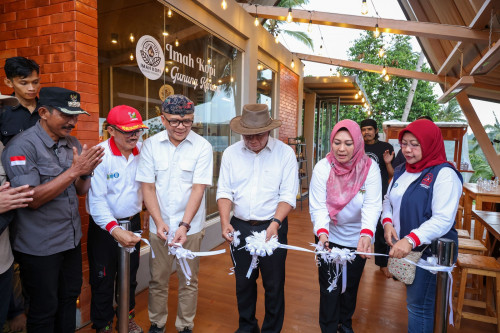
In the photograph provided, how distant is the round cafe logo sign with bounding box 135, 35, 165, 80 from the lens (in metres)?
3.63

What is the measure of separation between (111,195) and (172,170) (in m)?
0.49

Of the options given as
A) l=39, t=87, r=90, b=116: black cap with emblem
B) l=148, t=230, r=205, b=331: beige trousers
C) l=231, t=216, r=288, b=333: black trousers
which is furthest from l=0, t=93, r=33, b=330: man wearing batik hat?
l=231, t=216, r=288, b=333: black trousers

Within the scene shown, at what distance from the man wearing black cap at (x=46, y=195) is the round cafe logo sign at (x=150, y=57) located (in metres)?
1.89

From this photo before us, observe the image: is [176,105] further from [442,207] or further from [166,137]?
[442,207]

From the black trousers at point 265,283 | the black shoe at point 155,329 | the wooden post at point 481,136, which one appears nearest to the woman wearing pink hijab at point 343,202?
the black trousers at point 265,283

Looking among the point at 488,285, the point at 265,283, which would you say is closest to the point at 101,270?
the point at 265,283

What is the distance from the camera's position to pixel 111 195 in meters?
2.33

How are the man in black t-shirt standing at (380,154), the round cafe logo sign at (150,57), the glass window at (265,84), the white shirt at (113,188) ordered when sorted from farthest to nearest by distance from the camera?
the glass window at (265,84)
the man in black t-shirt standing at (380,154)
the round cafe logo sign at (150,57)
the white shirt at (113,188)

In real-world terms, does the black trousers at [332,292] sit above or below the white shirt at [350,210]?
below

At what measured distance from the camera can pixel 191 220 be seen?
2385 mm

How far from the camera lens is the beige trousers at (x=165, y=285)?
8.08 feet

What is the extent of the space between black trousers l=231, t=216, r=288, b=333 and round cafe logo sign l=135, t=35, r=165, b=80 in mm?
2321

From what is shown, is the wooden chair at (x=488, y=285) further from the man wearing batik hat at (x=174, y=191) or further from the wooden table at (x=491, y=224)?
the man wearing batik hat at (x=174, y=191)

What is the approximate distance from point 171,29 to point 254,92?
2459 mm
